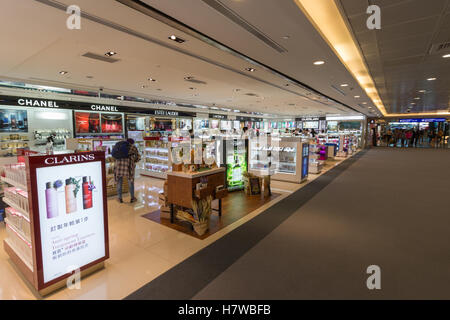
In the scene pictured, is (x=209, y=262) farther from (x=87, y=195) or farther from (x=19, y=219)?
(x=19, y=219)

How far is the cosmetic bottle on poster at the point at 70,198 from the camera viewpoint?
2422 millimetres

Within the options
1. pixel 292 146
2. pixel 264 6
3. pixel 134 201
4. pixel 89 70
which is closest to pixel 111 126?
pixel 89 70

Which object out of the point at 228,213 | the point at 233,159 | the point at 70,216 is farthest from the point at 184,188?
the point at 233,159

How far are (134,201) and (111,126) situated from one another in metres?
7.34

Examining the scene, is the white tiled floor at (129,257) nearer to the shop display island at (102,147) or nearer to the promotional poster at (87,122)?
the shop display island at (102,147)

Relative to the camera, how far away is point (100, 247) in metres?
2.73

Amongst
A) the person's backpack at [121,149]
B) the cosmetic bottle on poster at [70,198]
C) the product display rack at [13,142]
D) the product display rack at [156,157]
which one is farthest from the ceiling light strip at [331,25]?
the product display rack at [13,142]

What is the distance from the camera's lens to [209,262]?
9.45ft

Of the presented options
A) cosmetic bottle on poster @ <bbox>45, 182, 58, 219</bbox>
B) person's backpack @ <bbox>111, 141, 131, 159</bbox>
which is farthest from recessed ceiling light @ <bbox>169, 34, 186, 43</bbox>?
cosmetic bottle on poster @ <bbox>45, 182, 58, 219</bbox>

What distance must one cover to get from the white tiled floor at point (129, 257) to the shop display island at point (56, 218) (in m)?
0.13

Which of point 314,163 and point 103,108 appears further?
point 103,108

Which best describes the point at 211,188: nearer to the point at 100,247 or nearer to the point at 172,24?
the point at 100,247

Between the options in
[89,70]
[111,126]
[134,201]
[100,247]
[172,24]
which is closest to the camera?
[100,247]

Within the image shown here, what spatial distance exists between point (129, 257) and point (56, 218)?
1037 millimetres
